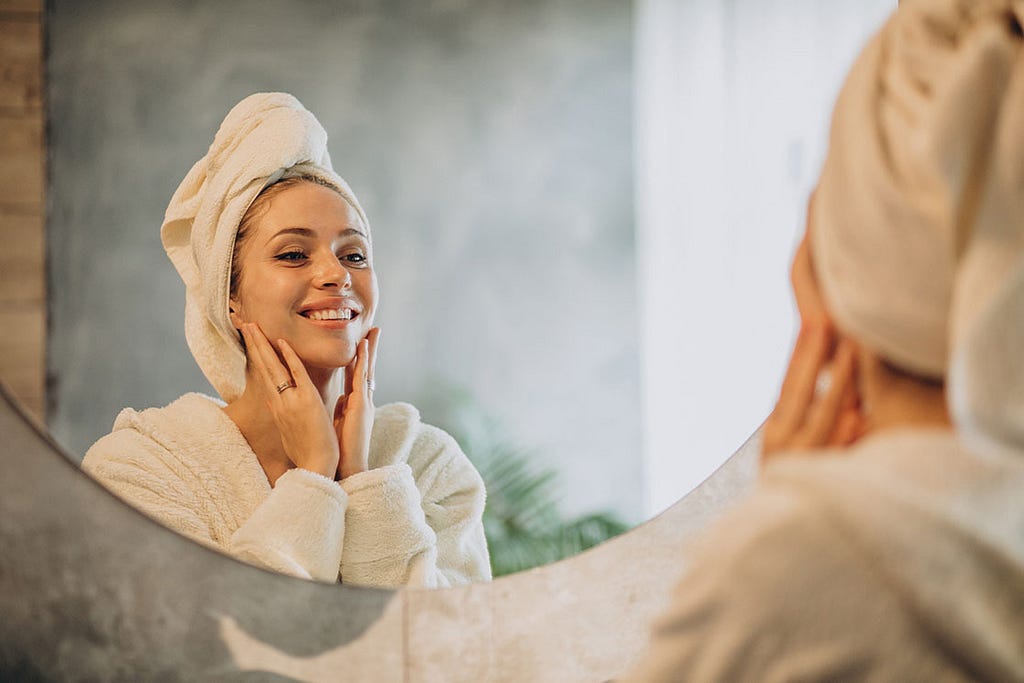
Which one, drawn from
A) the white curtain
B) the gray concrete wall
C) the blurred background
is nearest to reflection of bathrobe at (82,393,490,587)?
the gray concrete wall

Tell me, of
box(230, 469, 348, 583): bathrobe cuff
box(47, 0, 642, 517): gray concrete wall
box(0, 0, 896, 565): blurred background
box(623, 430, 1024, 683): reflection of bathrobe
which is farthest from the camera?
box(0, 0, 896, 565): blurred background

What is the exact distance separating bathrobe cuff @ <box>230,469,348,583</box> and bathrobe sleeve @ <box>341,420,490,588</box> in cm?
2

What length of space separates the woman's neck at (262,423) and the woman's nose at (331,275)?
0.06 m

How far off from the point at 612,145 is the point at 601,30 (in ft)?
0.79

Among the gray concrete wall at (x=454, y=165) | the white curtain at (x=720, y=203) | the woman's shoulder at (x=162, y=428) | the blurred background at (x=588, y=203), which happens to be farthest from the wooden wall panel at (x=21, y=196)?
the white curtain at (x=720, y=203)

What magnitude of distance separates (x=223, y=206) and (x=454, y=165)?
1.19m

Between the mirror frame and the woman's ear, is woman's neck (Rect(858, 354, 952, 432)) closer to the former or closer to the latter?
the mirror frame

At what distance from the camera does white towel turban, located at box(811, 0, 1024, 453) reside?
278 mm

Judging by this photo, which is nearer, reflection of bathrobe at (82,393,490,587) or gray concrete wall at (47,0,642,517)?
reflection of bathrobe at (82,393,490,587)

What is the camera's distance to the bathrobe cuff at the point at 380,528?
25.4 inches

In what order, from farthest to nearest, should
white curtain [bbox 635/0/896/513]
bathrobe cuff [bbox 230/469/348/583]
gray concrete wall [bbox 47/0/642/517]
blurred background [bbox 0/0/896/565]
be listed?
white curtain [bbox 635/0/896/513] < blurred background [bbox 0/0/896/565] < gray concrete wall [bbox 47/0/642/517] < bathrobe cuff [bbox 230/469/348/583]

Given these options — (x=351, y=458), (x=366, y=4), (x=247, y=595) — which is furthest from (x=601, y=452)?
(x=247, y=595)

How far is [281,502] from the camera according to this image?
0.62 meters

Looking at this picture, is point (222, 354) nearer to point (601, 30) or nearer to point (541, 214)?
point (541, 214)
